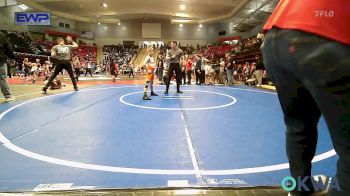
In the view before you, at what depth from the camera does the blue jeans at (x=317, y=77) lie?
105 centimetres

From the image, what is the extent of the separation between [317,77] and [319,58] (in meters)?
0.07

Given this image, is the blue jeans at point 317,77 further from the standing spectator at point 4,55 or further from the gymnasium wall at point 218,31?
the gymnasium wall at point 218,31

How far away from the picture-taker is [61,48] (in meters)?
9.07

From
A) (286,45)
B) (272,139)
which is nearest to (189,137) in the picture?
(272,139)

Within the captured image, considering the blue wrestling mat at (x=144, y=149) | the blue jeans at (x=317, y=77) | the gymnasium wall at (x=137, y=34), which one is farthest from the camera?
the gymnasium wall at (x=137, y=34)

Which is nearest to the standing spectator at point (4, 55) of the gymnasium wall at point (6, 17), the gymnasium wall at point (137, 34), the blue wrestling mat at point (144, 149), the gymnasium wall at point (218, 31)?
the blue wrestling mat at point (144, 149)

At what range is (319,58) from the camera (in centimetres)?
106

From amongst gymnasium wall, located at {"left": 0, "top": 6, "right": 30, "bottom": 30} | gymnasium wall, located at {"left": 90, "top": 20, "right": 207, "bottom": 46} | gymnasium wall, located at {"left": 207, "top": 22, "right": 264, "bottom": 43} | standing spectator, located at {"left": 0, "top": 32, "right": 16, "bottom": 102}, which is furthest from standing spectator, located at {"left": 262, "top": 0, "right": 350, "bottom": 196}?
gymnasium wall, located at {"left": 90, "top": 20, "right": 207, "bottom": 46}

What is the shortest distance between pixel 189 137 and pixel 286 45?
8.51 ft

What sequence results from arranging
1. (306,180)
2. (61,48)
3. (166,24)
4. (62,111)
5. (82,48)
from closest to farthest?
(306,180)
(62,111)
(61,48)
(82,48)
(166,24)

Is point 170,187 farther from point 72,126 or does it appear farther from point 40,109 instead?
point 40,109

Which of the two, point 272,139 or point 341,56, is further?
A: point 272,139

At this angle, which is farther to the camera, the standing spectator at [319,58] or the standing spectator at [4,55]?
the standing spectator at [4,55]

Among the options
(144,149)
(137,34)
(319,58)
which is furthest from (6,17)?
(319,58)
